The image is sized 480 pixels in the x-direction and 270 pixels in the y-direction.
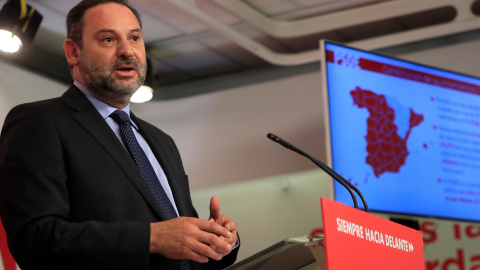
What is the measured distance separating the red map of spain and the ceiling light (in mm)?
2034

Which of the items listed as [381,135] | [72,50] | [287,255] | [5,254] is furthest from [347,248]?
[5,254]

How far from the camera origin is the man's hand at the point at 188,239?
1.64m

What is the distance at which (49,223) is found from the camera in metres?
1.67

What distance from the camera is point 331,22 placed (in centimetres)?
558

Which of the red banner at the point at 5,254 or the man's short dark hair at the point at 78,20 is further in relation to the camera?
the red banner at the point at 5,254

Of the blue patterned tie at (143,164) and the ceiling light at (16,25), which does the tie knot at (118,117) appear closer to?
the blue patterned tie at (143,164)

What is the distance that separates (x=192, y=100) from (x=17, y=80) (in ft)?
4.80

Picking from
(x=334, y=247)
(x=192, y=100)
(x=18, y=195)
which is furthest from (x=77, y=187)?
(x=192, y=100)

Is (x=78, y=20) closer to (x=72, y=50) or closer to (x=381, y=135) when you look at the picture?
(x=72, y=50)

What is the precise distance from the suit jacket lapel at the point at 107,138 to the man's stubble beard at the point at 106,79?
0.05m

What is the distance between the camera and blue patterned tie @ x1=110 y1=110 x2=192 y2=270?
191 cm

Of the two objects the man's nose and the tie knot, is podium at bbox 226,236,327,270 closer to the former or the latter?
the tie knot

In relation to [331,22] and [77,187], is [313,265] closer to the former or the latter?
[77,187]

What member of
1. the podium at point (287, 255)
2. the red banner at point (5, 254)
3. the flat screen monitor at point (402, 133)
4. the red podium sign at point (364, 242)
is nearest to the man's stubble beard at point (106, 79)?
the podium at point (287, 255)
